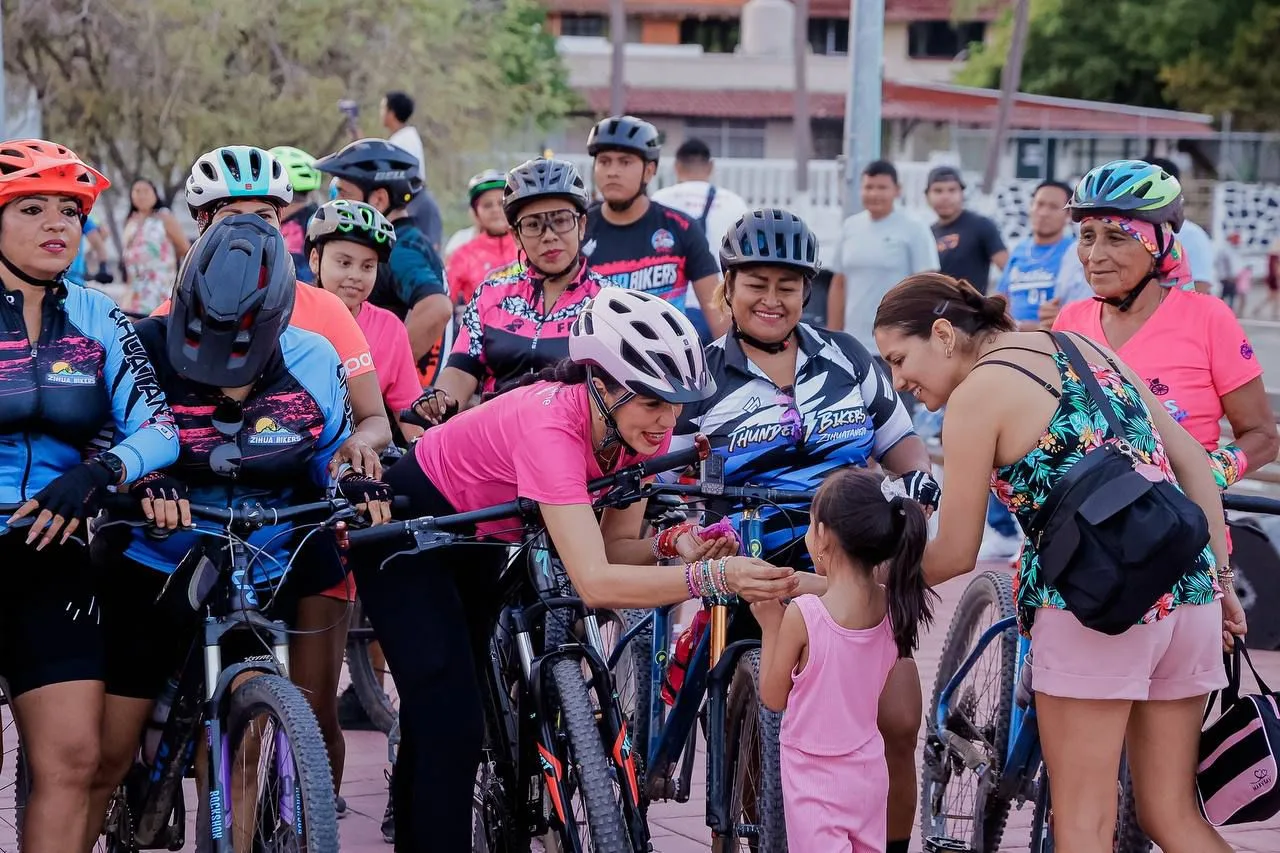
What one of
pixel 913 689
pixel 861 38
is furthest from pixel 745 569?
pixel 861 38

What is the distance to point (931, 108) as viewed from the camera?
52344 millimetres

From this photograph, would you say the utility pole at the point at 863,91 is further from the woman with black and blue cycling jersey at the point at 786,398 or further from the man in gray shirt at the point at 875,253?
the woman with black and blue cycling jersey at the point at 786,398

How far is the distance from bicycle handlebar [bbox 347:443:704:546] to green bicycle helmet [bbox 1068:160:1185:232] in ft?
5.15

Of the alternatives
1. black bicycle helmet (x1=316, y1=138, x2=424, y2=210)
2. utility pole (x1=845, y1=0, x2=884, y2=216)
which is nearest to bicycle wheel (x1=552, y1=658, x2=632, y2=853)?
black bicycle helmet (x1=316, y1=138, x2=424, y2=210)

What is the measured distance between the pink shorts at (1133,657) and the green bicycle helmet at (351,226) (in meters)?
3.19

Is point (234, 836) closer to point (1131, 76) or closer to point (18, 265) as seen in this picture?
point (18, 265)

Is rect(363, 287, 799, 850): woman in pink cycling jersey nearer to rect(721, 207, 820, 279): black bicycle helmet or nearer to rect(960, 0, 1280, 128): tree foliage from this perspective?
rect(721, 207, 820, 279): black bicycle helmet

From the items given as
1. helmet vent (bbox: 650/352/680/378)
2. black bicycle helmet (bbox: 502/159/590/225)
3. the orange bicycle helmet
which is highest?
the orange bicycle helmet

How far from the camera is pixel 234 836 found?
432 cm

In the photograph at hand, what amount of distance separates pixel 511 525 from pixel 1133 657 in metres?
1.61

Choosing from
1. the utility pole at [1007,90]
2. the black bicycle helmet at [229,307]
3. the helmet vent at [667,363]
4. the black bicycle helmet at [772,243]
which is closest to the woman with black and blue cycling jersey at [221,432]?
the black bicycle helmet at [229,307]

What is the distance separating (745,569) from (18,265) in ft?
6.49

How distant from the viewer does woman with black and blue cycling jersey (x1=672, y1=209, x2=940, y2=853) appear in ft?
16.2

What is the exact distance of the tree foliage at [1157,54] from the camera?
46.0 m
